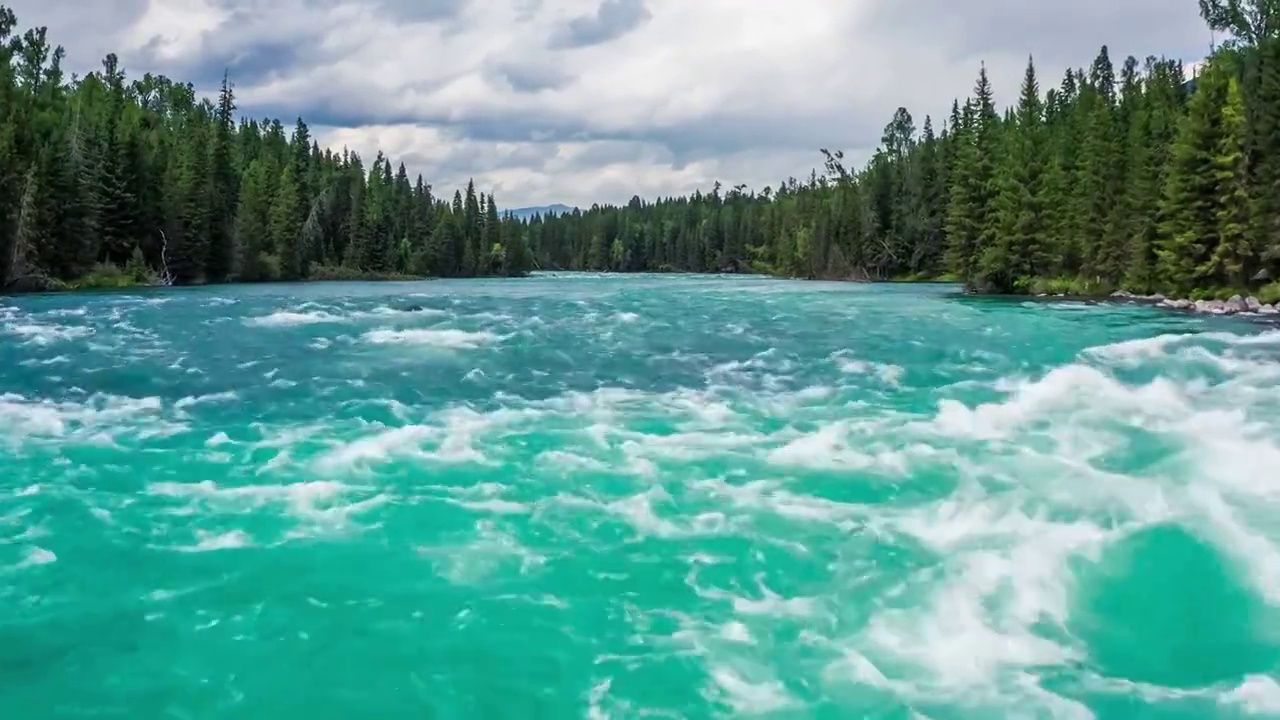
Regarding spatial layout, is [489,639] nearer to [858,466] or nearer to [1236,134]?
[858,466]

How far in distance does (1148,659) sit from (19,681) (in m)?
8.98

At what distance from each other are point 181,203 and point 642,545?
→ 82.5m

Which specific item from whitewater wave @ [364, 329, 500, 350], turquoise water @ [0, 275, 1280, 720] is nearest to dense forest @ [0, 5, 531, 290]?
whitewater wave @ [364, 329, 500, 350]

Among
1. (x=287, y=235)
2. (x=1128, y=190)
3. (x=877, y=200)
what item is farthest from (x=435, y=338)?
(x=877, y=200)

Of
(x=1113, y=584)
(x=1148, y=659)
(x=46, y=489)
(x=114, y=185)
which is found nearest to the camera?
(x=1148, y=659)

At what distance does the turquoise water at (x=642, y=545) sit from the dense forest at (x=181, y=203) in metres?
56.2

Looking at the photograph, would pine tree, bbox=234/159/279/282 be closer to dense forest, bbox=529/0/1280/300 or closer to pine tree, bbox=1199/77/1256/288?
dense forest, bbox=529/0/1280/300

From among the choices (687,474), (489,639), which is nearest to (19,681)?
(489,639)

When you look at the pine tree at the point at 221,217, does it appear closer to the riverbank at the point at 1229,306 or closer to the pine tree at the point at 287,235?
the pine tree at the point at 287,235

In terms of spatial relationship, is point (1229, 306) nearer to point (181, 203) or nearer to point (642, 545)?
point (642, 545)

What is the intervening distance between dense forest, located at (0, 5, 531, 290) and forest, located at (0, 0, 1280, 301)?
265mm

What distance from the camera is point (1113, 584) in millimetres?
9047

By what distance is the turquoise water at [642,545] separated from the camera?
7.35 m

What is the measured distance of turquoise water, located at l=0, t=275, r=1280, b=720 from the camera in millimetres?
7348
